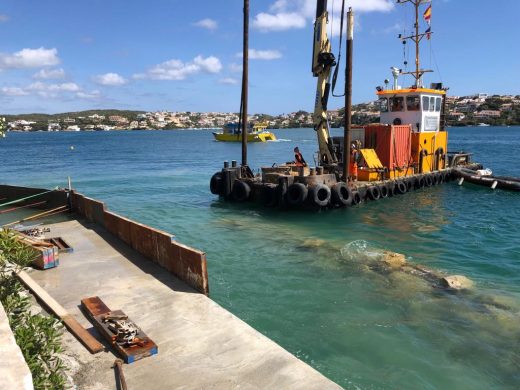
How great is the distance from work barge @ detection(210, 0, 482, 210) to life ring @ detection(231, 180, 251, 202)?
4 centimetres

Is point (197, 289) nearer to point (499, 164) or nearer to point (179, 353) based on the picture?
point (179, 353)

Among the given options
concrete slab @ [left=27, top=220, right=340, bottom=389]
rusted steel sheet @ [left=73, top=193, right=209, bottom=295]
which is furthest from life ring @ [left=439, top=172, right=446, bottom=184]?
concrete slab @ [left=27, top=220, right=340, bottom=389]

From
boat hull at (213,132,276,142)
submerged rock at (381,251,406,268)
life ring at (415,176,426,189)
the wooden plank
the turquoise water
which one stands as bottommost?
the turquoise water

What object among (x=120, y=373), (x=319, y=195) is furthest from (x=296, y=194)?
(x=120, y=373)

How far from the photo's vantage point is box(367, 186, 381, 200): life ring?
64.2 feet

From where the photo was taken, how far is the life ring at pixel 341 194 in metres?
17.5

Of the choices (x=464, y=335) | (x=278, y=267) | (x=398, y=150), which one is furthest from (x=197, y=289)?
(x=398, y=150)

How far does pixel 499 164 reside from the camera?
41125 mm

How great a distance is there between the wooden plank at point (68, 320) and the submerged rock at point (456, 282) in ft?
22.5

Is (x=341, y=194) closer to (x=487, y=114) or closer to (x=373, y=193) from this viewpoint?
(x=373, y=193)

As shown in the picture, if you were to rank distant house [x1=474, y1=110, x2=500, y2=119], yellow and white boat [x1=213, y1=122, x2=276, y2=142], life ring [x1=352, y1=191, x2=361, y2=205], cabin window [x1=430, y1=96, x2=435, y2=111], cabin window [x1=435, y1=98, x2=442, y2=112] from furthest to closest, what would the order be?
1. distant house [x1=474, y1=110, x2=500, y2=119]
2. yellow and white boat [x1=213, y1=122, x2=276, y2=142]
3. cabin window [x1=435, y1=98, x2=442, y2=112]
4. cabin window [x1=430, y1=96, x2=435, y2=111]
5. life ring [x1=352, y1=191, x2=361, y2=205]

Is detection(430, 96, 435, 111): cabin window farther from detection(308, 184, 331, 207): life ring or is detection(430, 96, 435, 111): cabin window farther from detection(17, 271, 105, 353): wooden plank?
detection(17, 271, 105, 353): wooden plank

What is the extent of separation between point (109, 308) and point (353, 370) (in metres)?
3.75

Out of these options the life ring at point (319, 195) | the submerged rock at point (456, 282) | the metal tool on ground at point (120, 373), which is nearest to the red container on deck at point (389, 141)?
the life ring at point (319, 195)
